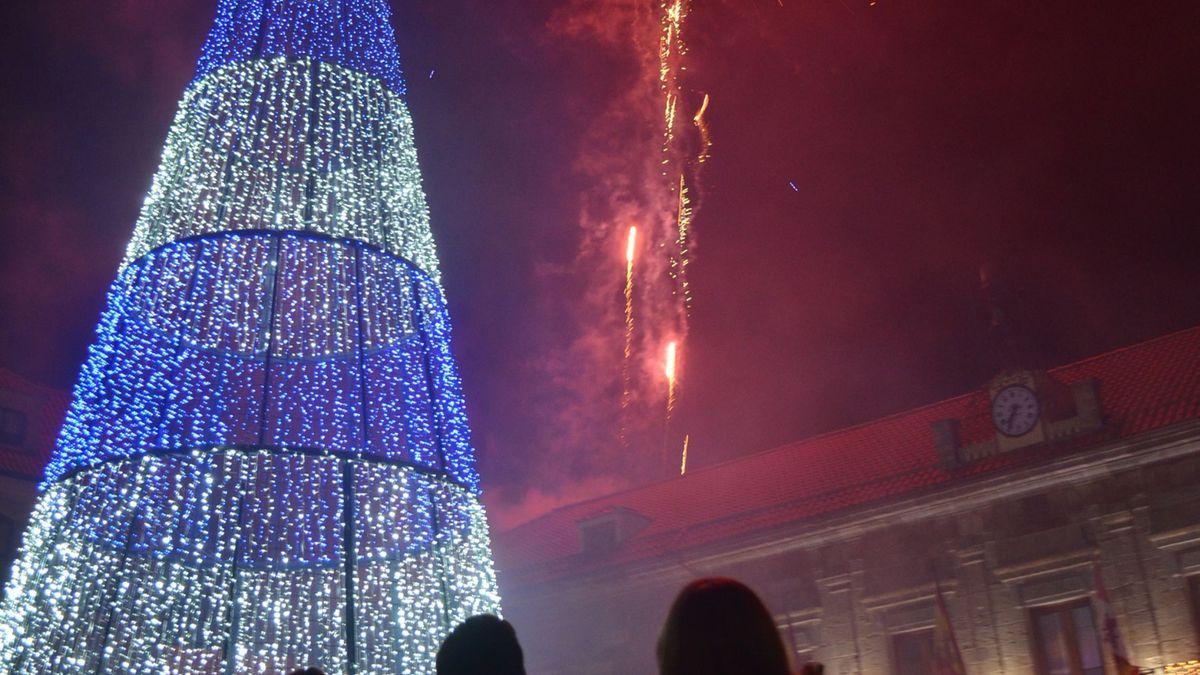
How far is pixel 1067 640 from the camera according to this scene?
14.2 m

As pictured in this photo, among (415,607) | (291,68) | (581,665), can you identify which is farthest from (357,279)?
(581,665)

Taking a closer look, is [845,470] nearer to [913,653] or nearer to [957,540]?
[957,540]

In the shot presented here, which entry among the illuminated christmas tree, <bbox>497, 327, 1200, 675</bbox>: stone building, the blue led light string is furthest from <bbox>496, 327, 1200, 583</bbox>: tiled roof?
the blue led light string

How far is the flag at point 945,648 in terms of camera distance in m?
14.7

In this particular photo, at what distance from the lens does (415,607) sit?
21.9 ft

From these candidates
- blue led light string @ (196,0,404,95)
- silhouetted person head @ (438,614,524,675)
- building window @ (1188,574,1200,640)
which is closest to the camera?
silhouetted person head @ (438,614,524,675)

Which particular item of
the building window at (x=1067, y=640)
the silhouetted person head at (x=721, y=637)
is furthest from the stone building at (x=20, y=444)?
the silhouetted person head at (x=721, y=637)

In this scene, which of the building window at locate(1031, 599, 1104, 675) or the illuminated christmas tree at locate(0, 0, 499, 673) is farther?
the building window at locate(1031, 599, 1104, 675)

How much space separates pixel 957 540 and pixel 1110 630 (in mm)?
2592

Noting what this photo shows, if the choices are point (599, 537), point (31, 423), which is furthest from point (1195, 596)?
point (31, 423)

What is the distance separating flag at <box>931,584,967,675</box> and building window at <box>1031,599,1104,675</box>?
1080 mm

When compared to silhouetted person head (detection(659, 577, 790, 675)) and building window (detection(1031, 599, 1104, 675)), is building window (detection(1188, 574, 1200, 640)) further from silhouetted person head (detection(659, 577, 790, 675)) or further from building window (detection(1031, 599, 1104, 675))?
silhouetted person head (detection(659, 577, 790, 675))

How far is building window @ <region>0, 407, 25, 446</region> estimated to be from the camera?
20.3 meters

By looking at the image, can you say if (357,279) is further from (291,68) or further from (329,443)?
(291,68)
